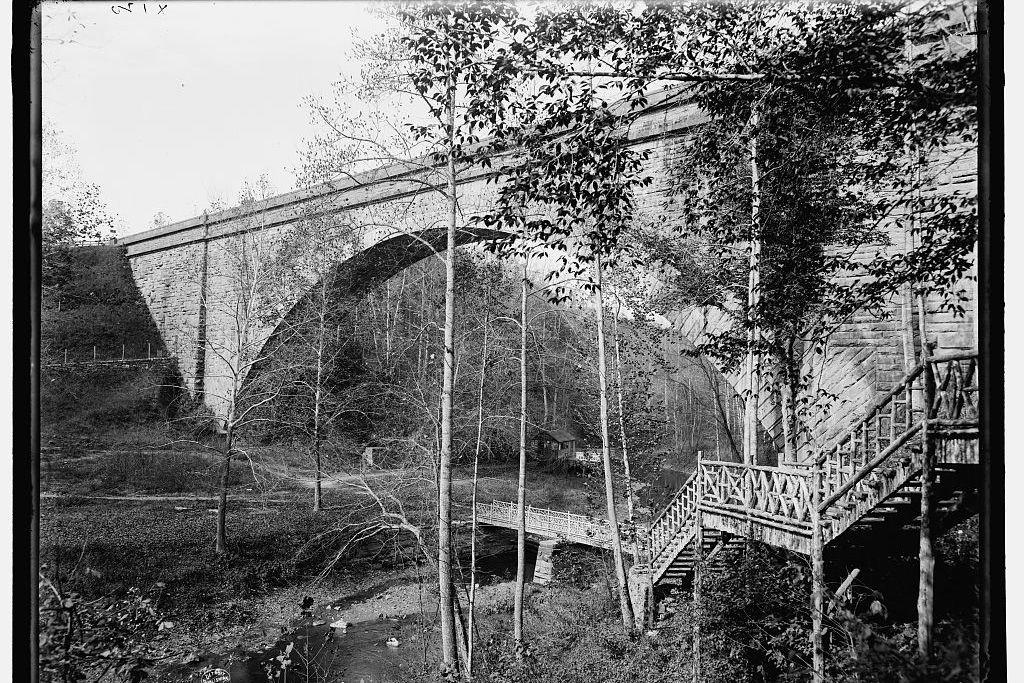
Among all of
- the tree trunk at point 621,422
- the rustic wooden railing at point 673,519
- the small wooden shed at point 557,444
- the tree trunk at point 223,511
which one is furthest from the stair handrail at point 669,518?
the tree trunk at point 223,511

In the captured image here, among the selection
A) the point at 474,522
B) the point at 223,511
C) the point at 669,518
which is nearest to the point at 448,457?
the point at 474,522

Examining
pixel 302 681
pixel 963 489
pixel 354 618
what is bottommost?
pixel 302 681

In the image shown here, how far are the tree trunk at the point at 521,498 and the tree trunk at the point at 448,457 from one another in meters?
0.24

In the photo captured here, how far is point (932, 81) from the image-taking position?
70.5 inches

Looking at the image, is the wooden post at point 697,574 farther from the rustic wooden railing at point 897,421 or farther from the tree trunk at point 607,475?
the rustic wooden railing at point 897,421

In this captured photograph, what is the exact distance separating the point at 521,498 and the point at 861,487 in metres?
1.16

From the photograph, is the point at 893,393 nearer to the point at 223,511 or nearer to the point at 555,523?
the point at 555,523

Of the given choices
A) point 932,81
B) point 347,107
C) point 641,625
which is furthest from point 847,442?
point 347,107

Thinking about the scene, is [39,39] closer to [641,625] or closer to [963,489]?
[641,625]

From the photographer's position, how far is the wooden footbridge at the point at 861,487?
1.74 meters

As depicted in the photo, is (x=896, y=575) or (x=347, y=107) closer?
(x=896, y=575)

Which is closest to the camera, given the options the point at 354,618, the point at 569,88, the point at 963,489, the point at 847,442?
the point at 963,489

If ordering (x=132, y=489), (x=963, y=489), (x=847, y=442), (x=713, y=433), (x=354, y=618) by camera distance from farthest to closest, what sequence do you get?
(x=132, y=489), (x=354, y=618), (x=713, y=433), (x=847, y=442), (x=963, y=489)

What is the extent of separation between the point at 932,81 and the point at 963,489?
112cm
